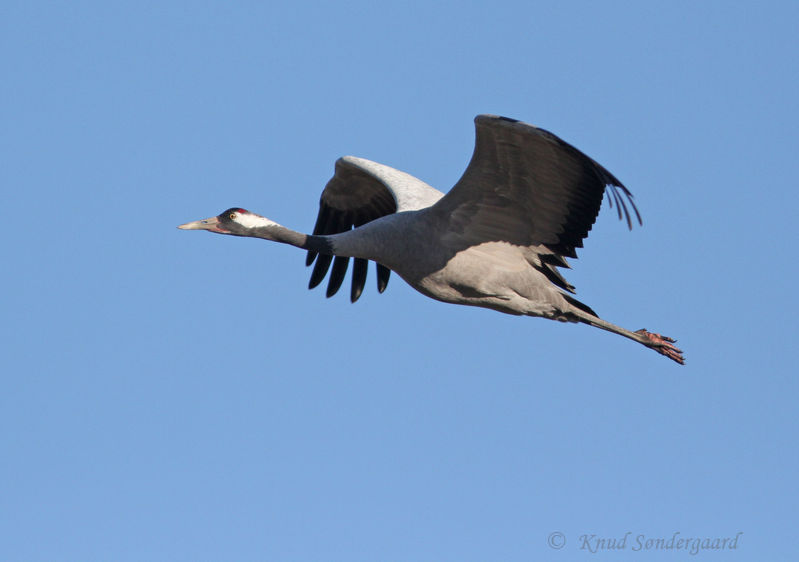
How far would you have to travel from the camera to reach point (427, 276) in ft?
29.7

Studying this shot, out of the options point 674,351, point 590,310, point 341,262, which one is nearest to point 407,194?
point 341,262

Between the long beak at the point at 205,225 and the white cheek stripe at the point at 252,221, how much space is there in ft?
0.53

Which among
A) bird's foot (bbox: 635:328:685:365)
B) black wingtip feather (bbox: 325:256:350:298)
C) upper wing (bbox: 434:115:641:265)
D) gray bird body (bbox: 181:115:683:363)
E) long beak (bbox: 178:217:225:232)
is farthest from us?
black wingtip feather (bbox: 325:256:350:298)

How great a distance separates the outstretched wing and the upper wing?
100 cm

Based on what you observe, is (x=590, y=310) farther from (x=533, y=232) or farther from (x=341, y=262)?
(x=341, y=262)

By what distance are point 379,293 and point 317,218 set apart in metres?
1.12

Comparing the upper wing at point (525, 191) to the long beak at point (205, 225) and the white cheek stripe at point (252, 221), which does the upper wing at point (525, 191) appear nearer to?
the white cheek stripe at point (252, 221)

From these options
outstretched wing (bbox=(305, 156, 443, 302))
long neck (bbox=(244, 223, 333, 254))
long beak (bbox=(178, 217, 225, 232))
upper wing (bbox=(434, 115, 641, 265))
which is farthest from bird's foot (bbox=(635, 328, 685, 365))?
Result: long beak (bbox=(178, 217, 225, 232))

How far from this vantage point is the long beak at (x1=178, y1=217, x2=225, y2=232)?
29.5ft

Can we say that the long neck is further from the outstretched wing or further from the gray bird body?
the outstretched wing

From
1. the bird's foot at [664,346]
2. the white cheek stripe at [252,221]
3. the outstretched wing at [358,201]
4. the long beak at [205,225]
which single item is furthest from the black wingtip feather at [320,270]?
the bird's foot at [664,346]

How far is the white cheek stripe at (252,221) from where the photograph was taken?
9148mm

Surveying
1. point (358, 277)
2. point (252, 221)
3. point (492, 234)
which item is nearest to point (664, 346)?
point (492, 234)

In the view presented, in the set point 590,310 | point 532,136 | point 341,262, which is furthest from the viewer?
point 341,262
